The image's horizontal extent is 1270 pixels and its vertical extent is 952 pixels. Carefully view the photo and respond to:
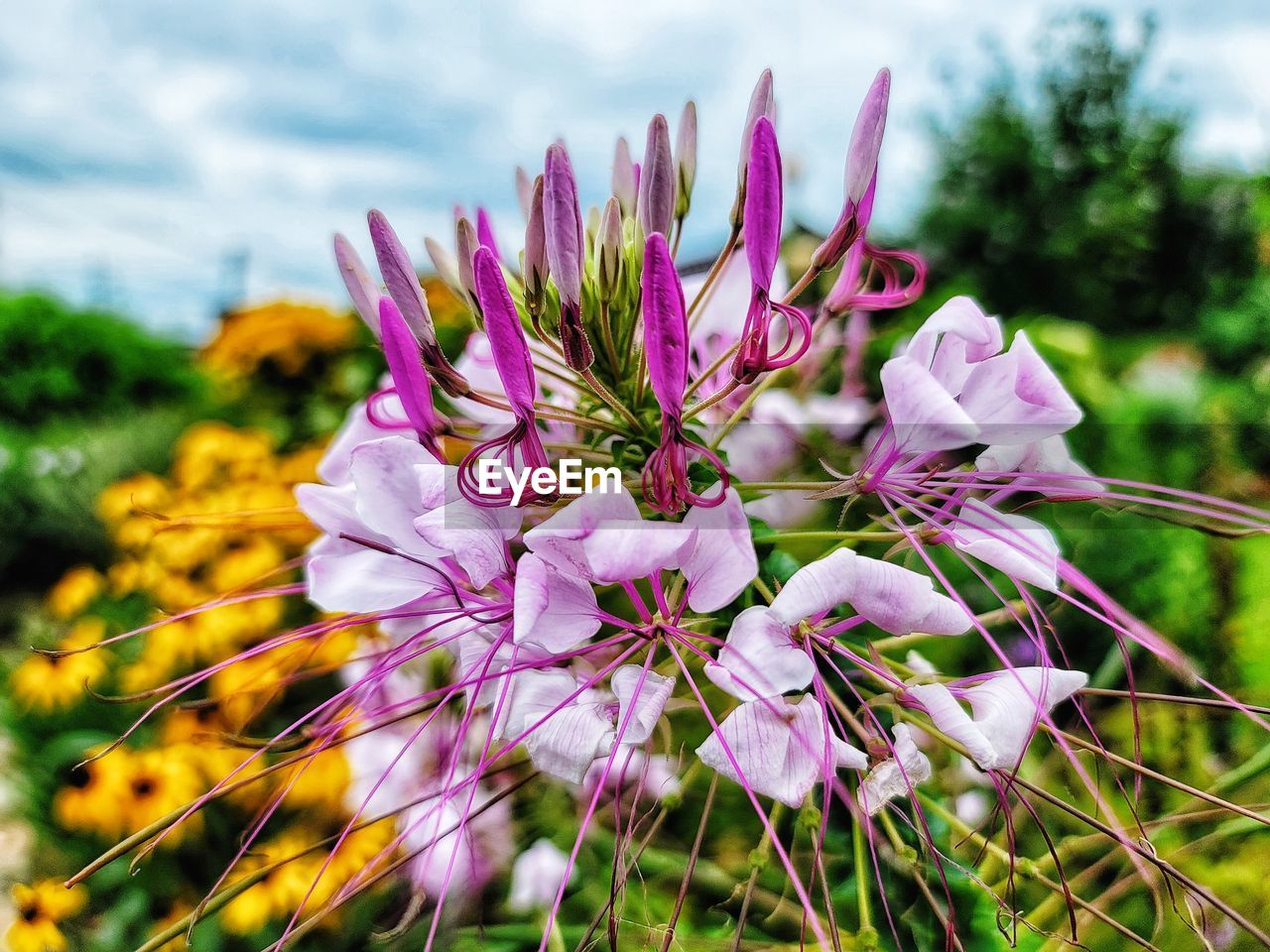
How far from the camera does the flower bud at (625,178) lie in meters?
0.50

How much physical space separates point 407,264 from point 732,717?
10.7 inches

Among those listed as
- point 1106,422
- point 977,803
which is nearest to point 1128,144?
point 1106,422

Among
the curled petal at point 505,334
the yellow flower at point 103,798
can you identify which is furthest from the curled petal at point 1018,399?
the yellow flower at point 103,798

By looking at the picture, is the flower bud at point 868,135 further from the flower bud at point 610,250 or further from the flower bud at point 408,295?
the flower bud at point 408,295

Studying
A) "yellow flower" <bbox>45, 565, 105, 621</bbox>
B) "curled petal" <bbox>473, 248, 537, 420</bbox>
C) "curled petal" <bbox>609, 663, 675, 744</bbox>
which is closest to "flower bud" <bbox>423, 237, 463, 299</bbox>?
"curled petal" <bbox>473, 248, 537, 420</bbox>

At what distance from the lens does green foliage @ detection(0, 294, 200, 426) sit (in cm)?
466

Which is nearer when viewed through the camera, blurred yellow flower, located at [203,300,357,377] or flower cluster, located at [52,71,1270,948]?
flower cluster, located at [52,71,1270,948]

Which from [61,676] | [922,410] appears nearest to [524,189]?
[922,410]

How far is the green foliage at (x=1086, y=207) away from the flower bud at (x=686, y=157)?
8.48 metres

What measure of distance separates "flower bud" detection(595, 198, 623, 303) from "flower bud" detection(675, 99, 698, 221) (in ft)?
0.34

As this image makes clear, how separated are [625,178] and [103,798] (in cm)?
100

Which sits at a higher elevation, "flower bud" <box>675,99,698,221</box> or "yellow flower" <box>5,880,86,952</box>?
"flower bud" <box>675,99,698,221</box>

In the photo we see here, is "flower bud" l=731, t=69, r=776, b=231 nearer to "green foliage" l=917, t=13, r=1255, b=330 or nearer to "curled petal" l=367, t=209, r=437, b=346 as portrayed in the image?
"curled petal" l=367, t=209, r=437, b=346

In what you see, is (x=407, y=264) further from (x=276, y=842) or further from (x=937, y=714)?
(x=276, y=842)
